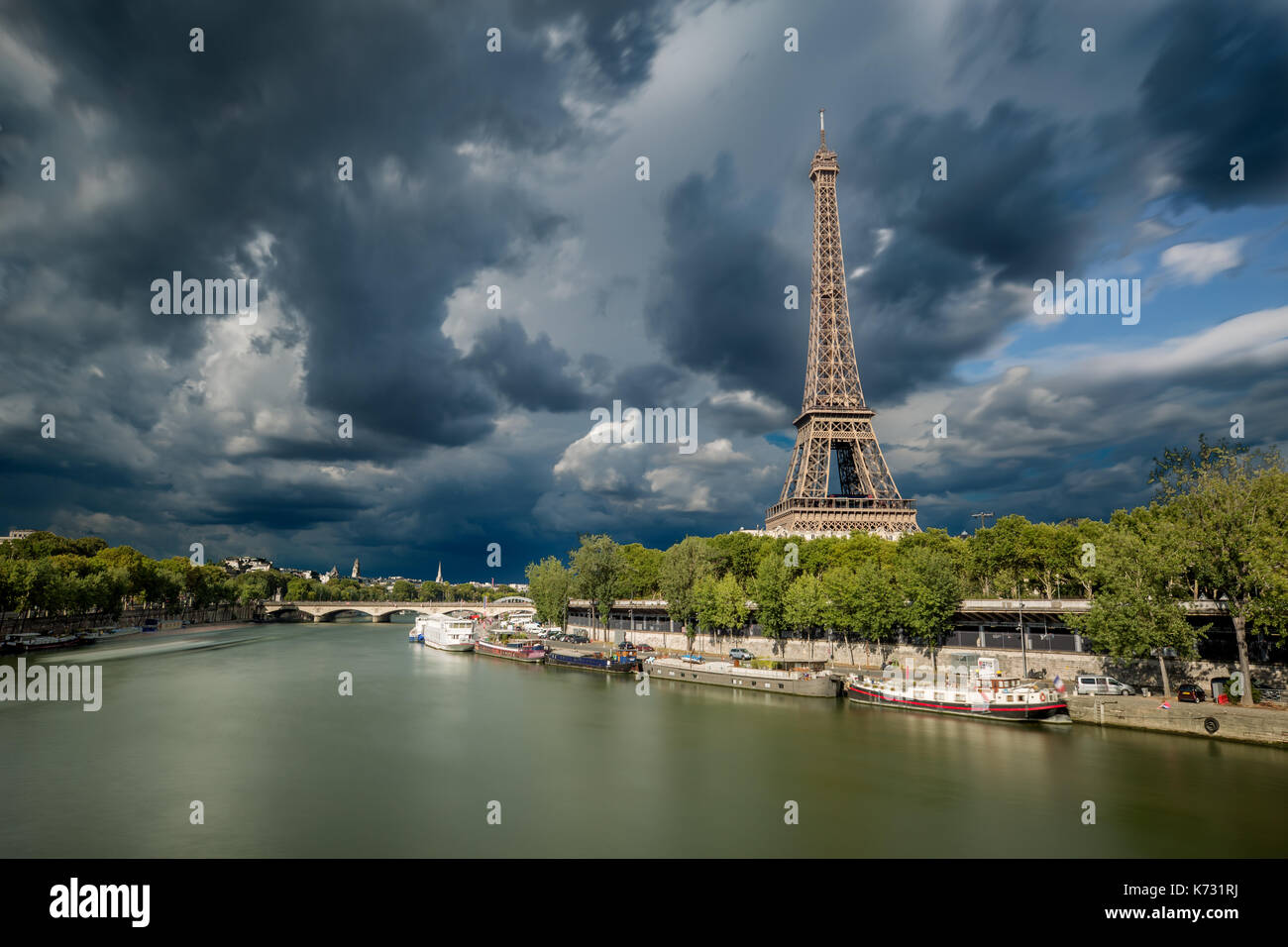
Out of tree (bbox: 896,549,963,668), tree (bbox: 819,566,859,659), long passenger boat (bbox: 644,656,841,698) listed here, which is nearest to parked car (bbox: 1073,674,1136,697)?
tree (bbox: 896,549,963,668)

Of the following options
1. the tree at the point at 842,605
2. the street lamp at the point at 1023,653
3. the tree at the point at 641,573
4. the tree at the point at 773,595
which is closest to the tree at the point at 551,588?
the tree at the point at 641,573

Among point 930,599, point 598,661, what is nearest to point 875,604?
point 930,599

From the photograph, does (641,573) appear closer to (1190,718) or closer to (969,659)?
(969,659)

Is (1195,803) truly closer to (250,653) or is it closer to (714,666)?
(714,666)

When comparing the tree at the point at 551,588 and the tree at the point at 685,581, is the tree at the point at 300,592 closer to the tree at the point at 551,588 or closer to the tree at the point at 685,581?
the tree at the point at 551,588
